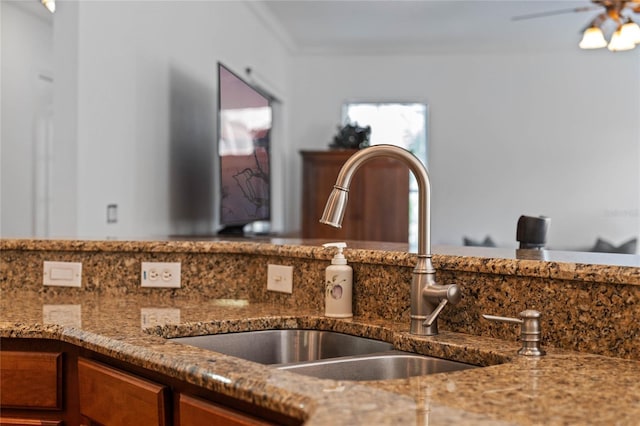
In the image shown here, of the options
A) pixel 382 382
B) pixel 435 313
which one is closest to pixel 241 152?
pixel 435 313

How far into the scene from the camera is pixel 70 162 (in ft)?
10.3

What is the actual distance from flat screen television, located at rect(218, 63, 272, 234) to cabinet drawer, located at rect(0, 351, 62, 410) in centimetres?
264

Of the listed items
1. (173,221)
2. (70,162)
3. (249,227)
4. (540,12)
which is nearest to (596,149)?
(540,12)

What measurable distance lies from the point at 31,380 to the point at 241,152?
3099 mm

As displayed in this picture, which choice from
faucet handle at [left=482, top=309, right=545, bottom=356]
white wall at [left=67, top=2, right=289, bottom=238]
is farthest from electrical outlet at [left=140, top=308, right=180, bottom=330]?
white wall at [left=67, top=2, right=289, bottom=238]

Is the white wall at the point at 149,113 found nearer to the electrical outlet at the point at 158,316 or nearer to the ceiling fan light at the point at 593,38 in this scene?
the electrical outlet at the point at 158,316

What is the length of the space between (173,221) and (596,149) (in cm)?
491

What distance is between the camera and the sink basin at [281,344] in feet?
5.12

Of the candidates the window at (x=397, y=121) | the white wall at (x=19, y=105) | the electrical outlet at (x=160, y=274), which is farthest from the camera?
the window at (x=397, y=121)

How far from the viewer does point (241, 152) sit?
455 cm

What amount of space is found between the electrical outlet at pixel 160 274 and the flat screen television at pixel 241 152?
223cm

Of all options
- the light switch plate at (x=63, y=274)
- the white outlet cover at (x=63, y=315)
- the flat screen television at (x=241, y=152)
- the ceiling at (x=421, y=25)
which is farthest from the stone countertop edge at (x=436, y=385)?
the ceiling at (x=421, y=25)

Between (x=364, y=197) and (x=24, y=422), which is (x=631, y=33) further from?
(x=24, y=422)

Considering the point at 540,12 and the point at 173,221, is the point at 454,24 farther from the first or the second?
the point at 173,221
